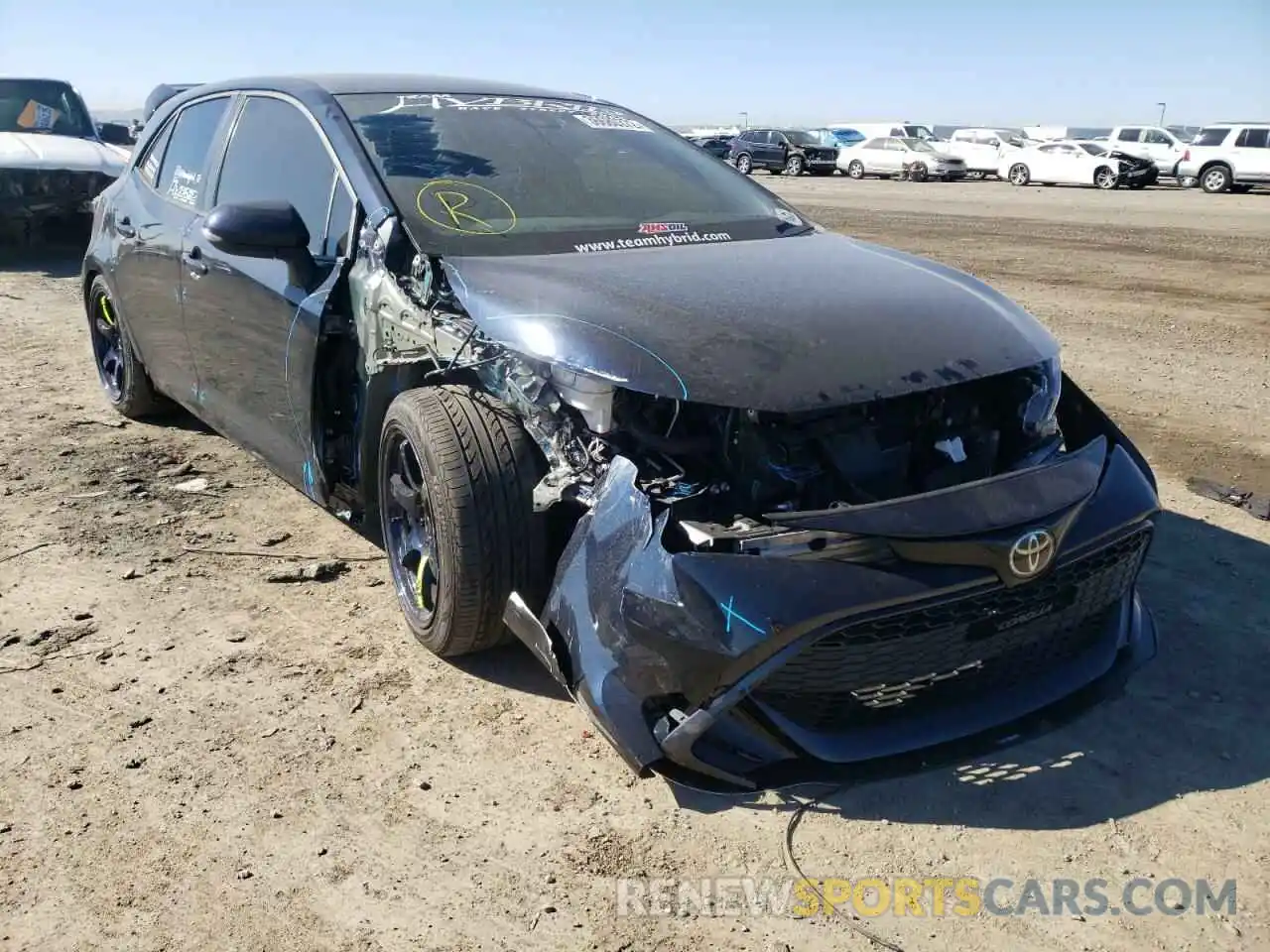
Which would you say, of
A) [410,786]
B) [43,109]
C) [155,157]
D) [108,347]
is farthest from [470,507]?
[43,109]

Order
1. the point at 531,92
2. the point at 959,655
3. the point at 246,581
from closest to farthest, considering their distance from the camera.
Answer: the point at 959,655, the point at 246,581, the point at 531,92

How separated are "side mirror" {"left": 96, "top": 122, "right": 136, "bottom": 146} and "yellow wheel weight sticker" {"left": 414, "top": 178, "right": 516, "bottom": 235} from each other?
966 centimetres

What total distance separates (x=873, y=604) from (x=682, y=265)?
1.36m

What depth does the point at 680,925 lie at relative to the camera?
2.32 metres

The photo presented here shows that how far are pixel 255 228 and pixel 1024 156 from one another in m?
29.6

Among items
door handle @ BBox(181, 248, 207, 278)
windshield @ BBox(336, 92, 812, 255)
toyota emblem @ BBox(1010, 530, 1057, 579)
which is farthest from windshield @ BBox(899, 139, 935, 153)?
toyota emblem @ BBox(1010, 530, 1057, 579)

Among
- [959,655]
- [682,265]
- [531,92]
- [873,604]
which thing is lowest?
[959,655]

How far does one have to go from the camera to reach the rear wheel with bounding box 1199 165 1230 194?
25141mm

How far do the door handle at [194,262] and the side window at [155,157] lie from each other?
84 cm

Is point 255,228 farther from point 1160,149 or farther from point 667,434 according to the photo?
point 1160,149

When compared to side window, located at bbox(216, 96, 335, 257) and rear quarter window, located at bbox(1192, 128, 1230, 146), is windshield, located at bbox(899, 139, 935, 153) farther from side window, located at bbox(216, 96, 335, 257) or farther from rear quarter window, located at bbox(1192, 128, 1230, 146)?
side window, located at bbox(216, 96, 335, 257)

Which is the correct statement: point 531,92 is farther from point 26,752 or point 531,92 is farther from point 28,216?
point 28,216

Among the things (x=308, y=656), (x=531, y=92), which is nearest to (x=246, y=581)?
(x=308, y=656)

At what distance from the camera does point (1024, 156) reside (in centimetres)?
2948
